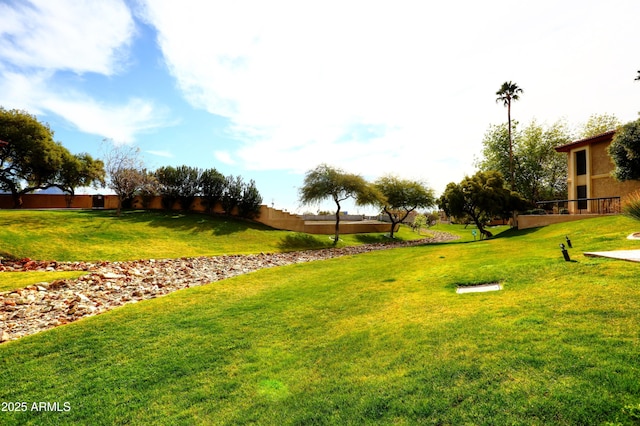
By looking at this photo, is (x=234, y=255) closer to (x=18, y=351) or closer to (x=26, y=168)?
(x=18, y=351)

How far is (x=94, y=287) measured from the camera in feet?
39.9

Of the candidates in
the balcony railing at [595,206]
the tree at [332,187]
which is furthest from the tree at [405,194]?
the balcony railing at [595,206]

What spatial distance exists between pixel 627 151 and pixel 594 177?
11725 mm

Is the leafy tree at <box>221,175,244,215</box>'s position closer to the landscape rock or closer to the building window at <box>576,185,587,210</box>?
the landscape rock

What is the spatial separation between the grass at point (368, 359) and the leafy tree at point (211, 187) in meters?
30.7

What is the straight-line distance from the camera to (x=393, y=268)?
13922 millimetres

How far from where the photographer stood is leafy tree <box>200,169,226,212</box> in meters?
38.5

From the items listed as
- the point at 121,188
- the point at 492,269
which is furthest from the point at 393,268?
the point at 121,188

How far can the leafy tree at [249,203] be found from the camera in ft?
127

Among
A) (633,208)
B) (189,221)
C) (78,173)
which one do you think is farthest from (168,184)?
(633,208)

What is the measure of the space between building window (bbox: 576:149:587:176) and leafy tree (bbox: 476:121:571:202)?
11797 millimetres

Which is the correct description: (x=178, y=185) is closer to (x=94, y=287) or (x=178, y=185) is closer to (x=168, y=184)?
(x=168, y=184)

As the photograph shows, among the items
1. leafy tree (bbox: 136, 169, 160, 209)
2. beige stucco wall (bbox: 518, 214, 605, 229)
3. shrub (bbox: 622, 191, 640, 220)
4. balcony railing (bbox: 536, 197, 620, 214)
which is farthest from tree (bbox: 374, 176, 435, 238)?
shrub (bbox: 622, 191, 640, 220)

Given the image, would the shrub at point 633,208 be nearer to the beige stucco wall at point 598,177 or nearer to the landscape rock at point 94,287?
the landscape rock at point 94,287
